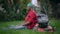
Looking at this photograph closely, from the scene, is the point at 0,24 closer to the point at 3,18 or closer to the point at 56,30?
the point at 3,18

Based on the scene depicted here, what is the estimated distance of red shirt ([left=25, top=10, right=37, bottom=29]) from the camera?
17.7 ft

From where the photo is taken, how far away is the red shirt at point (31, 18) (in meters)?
5.40

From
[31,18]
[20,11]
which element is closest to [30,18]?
[31,18]

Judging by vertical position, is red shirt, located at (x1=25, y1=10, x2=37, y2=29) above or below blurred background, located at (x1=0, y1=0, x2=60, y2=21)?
below

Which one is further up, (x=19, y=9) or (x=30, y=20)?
(x=19, y=9)

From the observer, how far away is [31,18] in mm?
5422

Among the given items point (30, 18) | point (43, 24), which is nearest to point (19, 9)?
point (30, 18)

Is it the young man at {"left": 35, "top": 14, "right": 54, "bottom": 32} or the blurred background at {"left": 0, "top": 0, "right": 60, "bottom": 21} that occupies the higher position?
the blurred background at {"left": 0, "top": 0, "right": 60, "bottom": 21}

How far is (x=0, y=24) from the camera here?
5.41 m

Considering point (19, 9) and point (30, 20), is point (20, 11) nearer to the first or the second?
point (19, 9)

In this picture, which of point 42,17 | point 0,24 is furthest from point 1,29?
point 42,17

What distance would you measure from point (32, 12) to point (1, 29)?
0.35 m

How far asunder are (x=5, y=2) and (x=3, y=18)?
158 millimetres

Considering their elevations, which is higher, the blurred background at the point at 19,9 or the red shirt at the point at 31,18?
the blurred background at the point at 19,9
